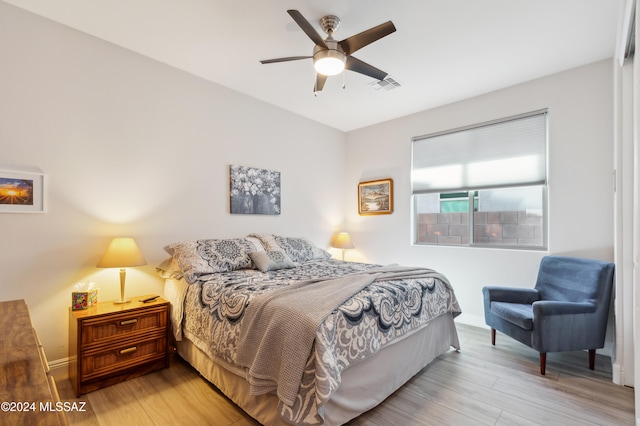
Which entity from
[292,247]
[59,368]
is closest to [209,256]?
[292,247]

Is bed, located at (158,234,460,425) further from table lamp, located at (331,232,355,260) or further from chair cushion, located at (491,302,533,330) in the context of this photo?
table lamp, located at (331,232,355,260)

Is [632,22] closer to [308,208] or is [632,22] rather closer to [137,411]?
[308,208]

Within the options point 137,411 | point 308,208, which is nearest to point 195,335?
point 137,411

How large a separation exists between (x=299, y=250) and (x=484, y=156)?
2.58 metres

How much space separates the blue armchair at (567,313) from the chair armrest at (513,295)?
69 mm

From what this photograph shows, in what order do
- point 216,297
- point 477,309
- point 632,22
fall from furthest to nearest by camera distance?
point 477,309
point 216,297
point 632,22

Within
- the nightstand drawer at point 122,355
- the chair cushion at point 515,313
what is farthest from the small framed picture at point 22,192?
the chair cushion at point 515,313

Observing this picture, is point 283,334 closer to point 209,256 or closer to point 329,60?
point 209,256

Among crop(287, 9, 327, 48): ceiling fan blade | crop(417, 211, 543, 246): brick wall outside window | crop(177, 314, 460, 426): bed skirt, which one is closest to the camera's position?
crop(177, 314, 460, 426): bed skirt

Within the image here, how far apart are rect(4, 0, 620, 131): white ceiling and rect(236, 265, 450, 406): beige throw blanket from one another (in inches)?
81.7

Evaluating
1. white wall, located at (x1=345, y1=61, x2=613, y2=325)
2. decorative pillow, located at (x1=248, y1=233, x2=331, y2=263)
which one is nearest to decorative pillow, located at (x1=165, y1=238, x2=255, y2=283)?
decorative pillow, located at (x1=248, y1=233, x2=331, y2=263)

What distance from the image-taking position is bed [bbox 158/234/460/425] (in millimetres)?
1522

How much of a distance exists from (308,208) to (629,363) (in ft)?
11.8

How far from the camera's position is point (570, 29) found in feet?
7.94
